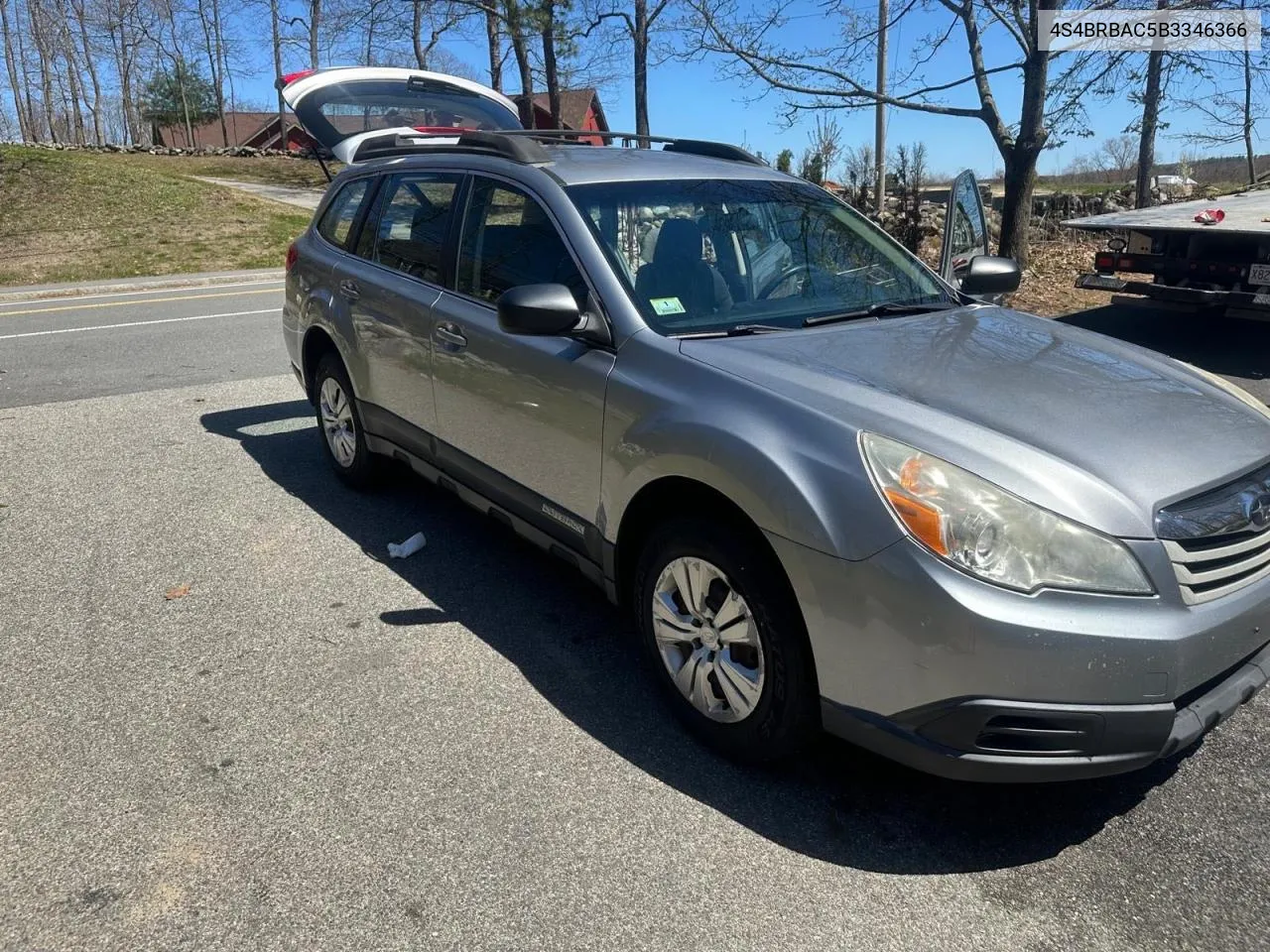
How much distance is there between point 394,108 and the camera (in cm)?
699

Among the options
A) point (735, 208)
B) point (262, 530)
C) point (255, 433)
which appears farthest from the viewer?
point (255, 433)

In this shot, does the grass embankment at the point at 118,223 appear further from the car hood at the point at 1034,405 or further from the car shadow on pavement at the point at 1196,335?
the car hood at the point at 1034,405

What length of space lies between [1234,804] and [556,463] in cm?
233

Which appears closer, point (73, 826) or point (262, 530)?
point (73, 826)

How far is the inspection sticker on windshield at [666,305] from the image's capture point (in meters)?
3.40

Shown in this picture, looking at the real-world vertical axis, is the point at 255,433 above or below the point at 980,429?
below

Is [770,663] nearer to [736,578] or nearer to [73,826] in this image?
[736,578]

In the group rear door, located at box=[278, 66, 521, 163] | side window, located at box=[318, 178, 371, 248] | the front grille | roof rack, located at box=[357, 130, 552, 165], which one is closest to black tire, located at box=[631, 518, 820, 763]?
the front grille

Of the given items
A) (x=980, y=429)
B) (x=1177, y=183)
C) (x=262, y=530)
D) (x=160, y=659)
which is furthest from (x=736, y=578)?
(x=1177, y=183)

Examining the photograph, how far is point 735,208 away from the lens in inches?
155

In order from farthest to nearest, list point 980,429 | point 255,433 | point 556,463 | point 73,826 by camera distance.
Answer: point 255,433 → point 556,463 → point 73,826 → point 980,429

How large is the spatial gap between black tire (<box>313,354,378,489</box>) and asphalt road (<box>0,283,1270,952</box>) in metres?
0.74

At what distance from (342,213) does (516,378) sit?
2.33 metres

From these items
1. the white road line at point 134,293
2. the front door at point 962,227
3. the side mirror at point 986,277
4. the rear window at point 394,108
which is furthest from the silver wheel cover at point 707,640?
the white road line at point 134,293
